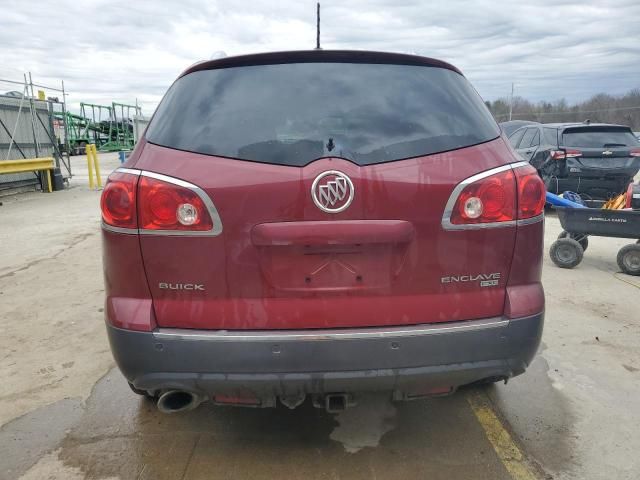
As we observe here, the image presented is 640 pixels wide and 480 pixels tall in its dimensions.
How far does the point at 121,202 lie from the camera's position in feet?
7.03

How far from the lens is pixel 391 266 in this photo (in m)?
2.12

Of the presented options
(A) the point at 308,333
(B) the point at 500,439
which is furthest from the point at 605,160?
(A) the point at 308,333

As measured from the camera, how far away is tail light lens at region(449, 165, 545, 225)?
214 cm

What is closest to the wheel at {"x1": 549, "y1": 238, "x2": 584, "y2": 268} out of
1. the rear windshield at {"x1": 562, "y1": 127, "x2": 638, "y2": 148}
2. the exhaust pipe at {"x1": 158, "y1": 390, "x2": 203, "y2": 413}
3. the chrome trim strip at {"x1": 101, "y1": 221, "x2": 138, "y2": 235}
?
the rear windshield at {"x1": 562, "y1": 127, "x2": 638, "y2": 148}

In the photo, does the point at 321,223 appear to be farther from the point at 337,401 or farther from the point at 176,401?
the point at 176,401

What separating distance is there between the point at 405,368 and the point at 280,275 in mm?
624

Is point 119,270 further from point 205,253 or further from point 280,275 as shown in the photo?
point 280,275

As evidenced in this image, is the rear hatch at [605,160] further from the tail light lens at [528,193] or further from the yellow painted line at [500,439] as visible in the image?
the tail light lens at [528,193]

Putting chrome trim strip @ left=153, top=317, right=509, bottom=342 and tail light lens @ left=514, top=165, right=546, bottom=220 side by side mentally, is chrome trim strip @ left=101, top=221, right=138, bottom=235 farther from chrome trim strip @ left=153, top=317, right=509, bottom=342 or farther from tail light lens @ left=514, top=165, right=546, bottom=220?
tail light lens @ left=514, top=165, right=546, bottom=220

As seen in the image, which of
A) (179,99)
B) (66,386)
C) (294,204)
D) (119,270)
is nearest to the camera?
(294,204)

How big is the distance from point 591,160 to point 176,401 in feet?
31.0

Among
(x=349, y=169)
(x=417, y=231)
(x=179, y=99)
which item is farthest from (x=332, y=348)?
(x=179, y=99)

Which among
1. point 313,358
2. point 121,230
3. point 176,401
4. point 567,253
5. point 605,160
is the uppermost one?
point 121,230

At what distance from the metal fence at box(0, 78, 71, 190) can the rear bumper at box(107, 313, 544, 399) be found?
1344 centimetres
